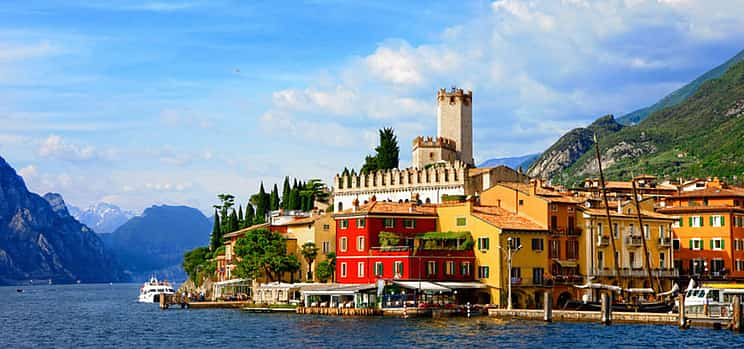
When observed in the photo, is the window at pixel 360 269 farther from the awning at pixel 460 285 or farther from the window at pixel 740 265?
the window at pixel 740 265

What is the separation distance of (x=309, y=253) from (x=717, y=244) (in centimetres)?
4196

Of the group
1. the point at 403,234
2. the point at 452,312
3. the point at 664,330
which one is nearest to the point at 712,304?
the point at 664,330

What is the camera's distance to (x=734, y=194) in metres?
109

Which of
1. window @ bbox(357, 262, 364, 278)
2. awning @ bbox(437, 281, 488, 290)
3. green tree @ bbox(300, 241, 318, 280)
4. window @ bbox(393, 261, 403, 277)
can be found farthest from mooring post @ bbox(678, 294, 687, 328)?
green tree @ bbox(300, 241, 318, 280)

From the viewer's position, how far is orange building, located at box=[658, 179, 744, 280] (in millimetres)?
108062

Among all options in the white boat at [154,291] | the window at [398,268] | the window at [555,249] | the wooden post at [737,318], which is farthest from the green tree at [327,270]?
the white boat at [154,291]

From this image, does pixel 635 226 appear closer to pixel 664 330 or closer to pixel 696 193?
pixel 696 193

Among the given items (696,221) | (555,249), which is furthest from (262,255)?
(696,221)

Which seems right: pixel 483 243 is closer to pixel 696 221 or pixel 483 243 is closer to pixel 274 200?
pixel 696 221

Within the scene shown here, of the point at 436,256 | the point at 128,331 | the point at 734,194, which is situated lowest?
the point at 128,331

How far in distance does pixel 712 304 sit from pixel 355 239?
33.3m

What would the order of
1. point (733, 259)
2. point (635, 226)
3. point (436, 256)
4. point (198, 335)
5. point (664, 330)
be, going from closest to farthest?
point (664, 330) → point (198, 335) → point (436, 256) → point (635, 226) → point (733, 259)

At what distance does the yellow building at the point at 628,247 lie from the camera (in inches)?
3829

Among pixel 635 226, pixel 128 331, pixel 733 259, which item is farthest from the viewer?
pixel 733 259
